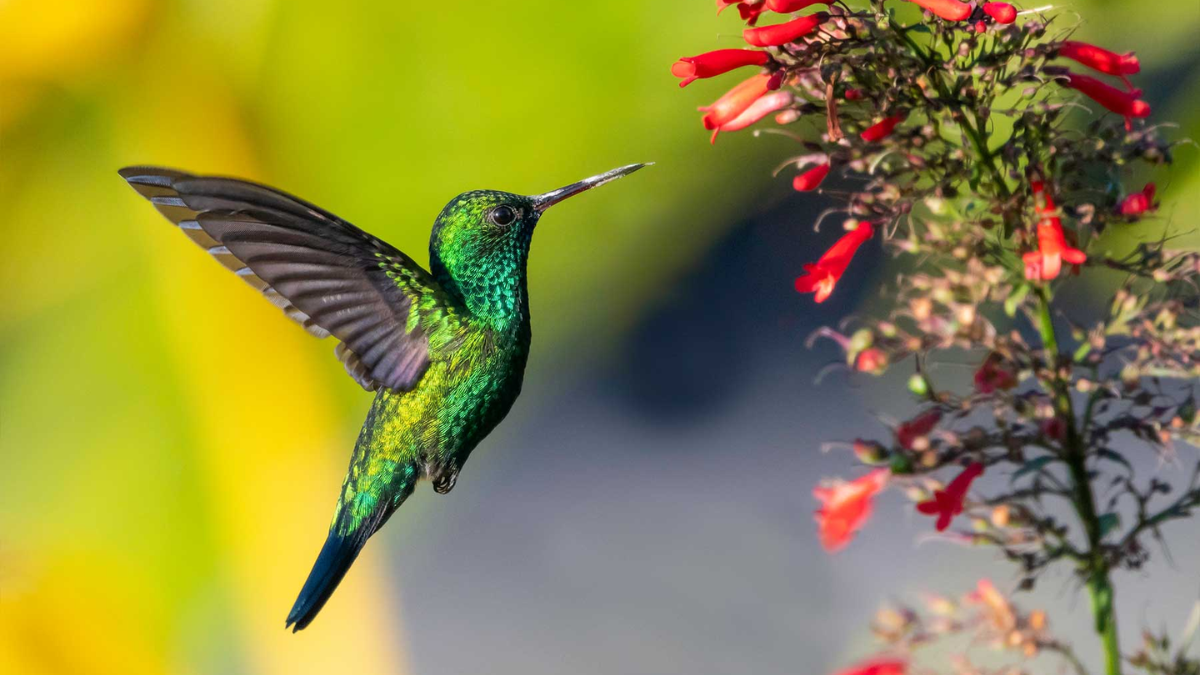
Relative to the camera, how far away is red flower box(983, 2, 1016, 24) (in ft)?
4.42

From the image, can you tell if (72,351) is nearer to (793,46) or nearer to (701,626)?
(701,626)

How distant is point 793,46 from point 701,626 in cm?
328

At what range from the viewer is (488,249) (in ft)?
6.04

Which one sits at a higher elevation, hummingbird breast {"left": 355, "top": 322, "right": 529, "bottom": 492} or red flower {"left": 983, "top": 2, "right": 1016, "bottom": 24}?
red flower {"left": 983, "top": 2, "right": 1016, "bottom": 24}

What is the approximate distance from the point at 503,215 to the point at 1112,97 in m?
0.89

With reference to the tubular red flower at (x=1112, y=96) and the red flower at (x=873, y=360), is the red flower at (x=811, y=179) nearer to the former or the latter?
the red flower at (x=873, y=360)

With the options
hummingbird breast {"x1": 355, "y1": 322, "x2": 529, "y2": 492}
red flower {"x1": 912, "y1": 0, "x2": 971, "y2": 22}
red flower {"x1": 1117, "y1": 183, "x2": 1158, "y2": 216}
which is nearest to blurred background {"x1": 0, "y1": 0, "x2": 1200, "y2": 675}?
hummingbird breast {"x1": 355, "y1": 322, "x2": 529, "y2": 492}

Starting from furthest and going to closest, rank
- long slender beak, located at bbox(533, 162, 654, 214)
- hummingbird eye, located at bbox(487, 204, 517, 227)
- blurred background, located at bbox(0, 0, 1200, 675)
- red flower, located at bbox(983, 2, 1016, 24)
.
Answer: blurred background, located at bbox(0, 0, 1200, 675) → hummingbird eye, located at bbox(487, 204, 517, 227) → long slender beak, located at bbox(533, 162, 654, 214) → red flower, located at bbox(983, 2, 1016, 24)

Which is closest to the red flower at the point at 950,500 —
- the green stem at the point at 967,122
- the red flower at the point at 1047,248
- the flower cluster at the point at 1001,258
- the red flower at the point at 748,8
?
the flower cluster at the point at 1001,258

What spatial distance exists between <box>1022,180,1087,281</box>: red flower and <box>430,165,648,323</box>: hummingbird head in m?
0.73

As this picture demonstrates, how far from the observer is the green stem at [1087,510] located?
4.47 ft

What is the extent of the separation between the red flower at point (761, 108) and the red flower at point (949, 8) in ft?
0.75

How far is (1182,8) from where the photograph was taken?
11.9ft

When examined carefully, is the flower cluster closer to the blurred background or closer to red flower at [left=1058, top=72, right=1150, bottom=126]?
red flower at [left=1058, top=72, right=1150, bottom=126]
